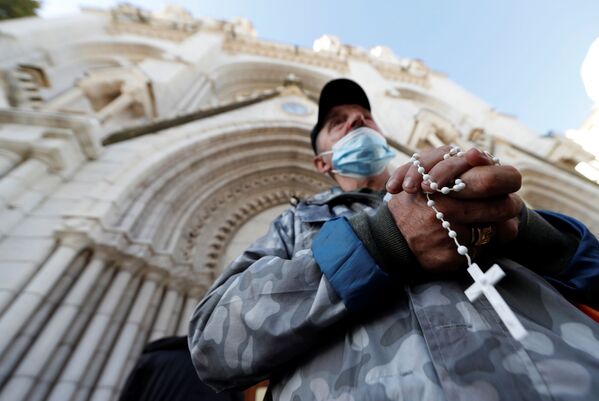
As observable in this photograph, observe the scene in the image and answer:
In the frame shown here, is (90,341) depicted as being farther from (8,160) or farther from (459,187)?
(459,187)

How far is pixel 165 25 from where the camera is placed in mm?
9188

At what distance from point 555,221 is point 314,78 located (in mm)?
9761

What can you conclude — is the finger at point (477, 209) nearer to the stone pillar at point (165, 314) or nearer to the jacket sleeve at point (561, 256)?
the jacket sleeve at point (561, 256)

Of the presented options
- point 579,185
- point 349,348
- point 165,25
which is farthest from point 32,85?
point 579,185

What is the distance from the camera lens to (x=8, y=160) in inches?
87.5

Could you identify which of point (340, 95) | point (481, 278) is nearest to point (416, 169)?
point (481, 278)

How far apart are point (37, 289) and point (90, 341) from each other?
0.53 m

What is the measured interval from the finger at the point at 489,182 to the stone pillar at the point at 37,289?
2487 mm

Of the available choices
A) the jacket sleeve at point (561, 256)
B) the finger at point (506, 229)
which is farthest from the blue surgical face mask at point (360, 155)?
the finger at point (506, 229)

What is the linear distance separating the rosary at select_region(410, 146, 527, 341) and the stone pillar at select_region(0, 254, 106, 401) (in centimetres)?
243

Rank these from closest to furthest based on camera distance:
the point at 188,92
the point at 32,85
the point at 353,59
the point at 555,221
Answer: the point at 555,221, the point at 32,85, the point at 188,92, the point at 353,59

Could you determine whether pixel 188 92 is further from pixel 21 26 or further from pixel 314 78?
pixel 314 78

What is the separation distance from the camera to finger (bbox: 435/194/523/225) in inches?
20.3

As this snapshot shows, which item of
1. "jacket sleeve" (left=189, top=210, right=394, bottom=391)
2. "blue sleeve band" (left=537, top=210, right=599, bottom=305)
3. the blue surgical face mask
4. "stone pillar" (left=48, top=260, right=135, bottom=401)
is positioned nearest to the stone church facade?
"stone pillar" (left=48, top=260, right=135, bottom=401)
